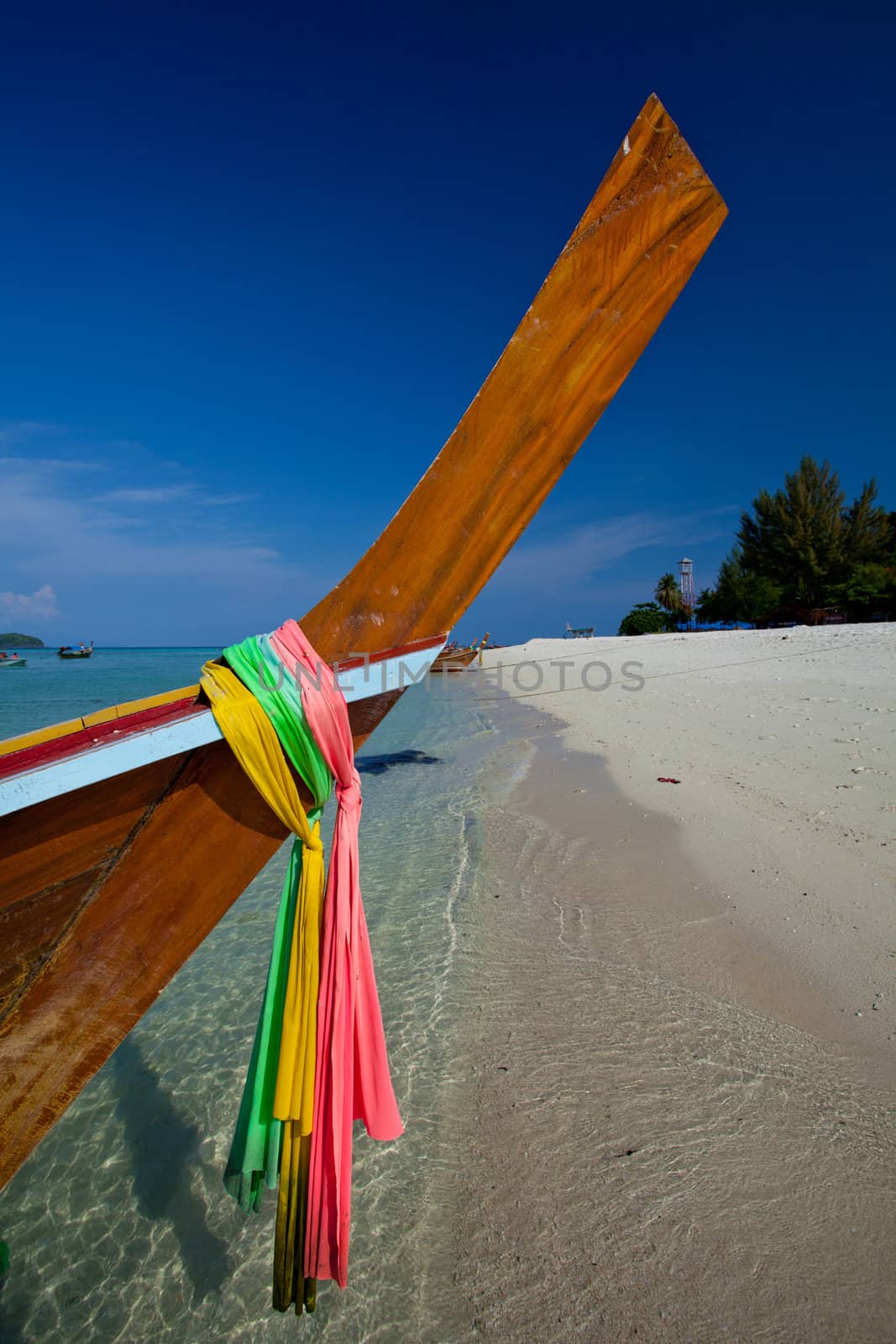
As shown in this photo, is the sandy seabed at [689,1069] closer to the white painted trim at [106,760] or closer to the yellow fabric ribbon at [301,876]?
the yellow fabric ribbon at [301,876]

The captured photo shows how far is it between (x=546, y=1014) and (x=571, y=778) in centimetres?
566

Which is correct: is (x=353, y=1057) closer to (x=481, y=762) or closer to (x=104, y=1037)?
(x=104, y=1037)

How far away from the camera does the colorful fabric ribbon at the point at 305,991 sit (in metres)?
1.38

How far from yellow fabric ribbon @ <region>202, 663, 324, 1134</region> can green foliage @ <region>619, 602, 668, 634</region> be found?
57.7m

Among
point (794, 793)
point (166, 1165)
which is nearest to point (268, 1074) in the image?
point (166, 1165)

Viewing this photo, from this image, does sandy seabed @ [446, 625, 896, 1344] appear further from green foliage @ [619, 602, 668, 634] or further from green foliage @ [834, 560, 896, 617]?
green foliage @ [619, 602, 668, 634]

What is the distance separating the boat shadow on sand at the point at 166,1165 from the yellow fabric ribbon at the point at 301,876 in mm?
2020

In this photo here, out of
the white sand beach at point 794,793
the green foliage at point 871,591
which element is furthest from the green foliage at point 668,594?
the white sand beach at point 794,793

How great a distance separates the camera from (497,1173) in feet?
9.68

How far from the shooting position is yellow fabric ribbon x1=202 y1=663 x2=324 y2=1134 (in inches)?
53.4

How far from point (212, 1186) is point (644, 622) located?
5861 cm

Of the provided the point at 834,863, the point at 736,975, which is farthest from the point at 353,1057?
the point at 834,863

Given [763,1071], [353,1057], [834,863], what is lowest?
[763,1071]

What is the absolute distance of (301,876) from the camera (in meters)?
1.54
